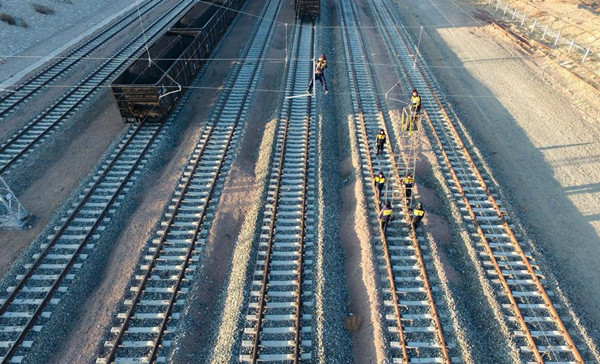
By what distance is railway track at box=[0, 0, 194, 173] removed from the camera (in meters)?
16.6

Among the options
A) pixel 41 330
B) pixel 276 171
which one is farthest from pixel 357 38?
pixel 41 330

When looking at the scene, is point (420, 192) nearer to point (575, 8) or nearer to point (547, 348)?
point (547, 348)

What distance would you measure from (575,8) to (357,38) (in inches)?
897

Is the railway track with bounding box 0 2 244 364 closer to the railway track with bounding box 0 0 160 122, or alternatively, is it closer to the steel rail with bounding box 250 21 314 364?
the steel rail with bounding box 250 21 314 364

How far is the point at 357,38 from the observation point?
29.6 meters

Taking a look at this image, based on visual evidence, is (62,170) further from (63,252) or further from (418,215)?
(418,215)

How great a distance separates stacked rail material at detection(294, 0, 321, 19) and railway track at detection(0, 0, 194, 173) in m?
12.6

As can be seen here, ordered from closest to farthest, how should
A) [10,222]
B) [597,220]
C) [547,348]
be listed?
[547,348] → [10,222] → [597,220]

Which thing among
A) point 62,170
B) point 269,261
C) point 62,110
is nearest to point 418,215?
point 269,261

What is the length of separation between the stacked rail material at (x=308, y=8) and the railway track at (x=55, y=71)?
1536cm

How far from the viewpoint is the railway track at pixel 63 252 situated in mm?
9930

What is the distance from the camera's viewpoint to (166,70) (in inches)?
807

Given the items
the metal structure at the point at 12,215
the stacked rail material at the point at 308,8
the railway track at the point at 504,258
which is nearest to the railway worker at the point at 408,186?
the railway track at the point at 504,258

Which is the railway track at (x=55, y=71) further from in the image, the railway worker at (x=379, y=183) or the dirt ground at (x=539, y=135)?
the dirt ground at (x=539, y=135)
